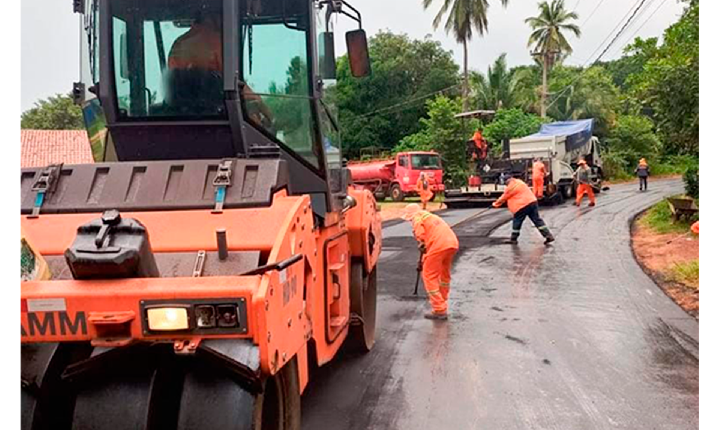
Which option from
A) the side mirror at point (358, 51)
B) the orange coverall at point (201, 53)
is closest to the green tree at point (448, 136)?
the side mirror at point (358, 51)

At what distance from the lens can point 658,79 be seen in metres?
14.6

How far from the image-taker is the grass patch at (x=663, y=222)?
14.2m

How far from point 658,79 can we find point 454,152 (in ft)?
57.3

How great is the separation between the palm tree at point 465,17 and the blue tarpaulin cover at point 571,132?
13715 millimetres

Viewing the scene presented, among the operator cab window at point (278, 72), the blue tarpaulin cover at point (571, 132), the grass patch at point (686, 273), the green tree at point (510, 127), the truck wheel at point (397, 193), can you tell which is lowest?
the grass patch at point (686, 273)

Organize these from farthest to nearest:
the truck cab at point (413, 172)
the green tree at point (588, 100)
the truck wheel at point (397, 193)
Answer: the green tree at point (588, 100) → the truck wheel at point (397, 193) → the truck cab at point (413, 172)

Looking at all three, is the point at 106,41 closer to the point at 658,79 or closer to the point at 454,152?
the point at 658,79

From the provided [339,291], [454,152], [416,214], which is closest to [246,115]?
[339,291]

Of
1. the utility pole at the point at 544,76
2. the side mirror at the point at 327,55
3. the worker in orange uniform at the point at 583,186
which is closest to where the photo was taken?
the side mirror at the point at 327,55

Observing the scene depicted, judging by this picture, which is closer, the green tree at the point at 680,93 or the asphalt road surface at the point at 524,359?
the asphalt road surface at the point at 524,359

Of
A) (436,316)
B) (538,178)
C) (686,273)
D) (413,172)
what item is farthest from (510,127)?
(436,316)

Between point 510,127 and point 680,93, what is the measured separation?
21.1 m

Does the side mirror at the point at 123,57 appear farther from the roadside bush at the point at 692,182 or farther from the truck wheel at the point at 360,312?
the roadside bush at the point at 692,182

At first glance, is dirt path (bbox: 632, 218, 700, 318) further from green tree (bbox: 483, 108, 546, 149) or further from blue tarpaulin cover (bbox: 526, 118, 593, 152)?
green tree (bbox: 483, 108, 546, 149)
